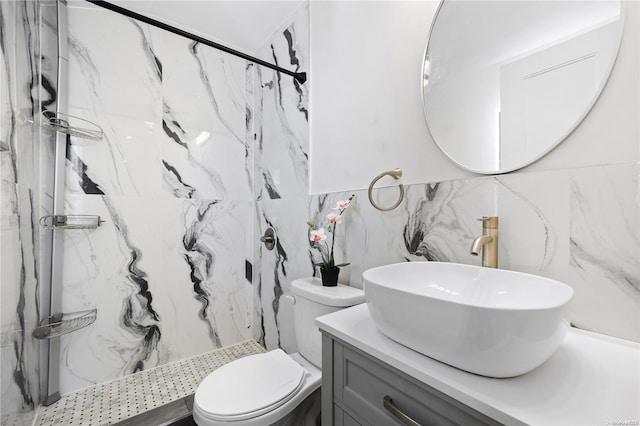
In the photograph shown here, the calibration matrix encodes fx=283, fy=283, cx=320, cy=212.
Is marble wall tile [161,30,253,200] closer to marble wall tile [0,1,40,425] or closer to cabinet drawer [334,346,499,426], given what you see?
marble wall tile [0,1,40,425]

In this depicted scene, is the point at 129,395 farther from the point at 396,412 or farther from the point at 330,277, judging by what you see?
the point at 396,412

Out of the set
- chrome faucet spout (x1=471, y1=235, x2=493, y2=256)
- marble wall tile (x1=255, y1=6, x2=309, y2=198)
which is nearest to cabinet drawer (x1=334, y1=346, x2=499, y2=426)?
chrome faucet spout (x1=471, y1=235, x2=493, y2=256)

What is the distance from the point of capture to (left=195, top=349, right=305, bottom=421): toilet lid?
3.27ft

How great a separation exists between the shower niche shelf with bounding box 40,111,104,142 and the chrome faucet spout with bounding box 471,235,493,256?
201cm

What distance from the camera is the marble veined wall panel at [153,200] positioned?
168cm

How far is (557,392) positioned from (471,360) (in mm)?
140

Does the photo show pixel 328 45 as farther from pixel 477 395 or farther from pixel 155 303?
pixel 155 303

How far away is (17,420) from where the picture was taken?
1.21 meters

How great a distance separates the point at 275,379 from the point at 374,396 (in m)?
0.62

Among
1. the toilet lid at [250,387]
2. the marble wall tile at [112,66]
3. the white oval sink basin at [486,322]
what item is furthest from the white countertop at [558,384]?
the marble wall tile at [112,66]

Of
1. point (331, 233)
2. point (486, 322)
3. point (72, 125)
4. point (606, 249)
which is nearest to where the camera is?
point (486, 322)

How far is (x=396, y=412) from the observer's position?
0.60 m

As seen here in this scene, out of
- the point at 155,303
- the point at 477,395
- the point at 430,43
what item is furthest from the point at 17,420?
the point at 430,43

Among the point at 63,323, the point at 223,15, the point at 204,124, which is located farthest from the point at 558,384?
the point at 223,15
